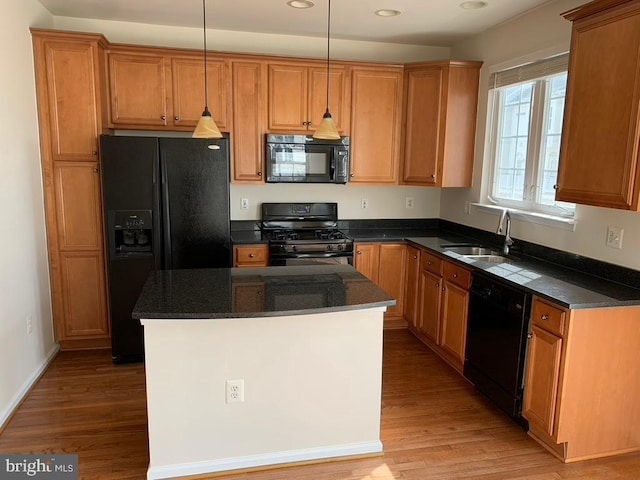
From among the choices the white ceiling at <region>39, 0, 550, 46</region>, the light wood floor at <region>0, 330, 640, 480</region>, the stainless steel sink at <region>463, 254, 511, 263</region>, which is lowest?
the light wood floor at <region>0, 330, 640, 480</region>

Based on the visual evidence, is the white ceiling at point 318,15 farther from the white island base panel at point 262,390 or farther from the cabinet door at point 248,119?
the white island base panel at point 262,390

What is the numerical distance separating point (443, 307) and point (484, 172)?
4.04ft

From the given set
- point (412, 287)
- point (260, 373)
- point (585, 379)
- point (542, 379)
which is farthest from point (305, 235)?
point (585, 379)

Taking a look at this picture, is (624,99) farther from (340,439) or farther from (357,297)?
(340,439)

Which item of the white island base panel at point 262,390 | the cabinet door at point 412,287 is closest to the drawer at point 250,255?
the cabinet door at point 412,287

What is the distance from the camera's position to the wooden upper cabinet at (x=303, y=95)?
13.0 feet

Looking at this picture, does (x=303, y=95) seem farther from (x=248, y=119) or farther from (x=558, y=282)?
(x=558, y=282)

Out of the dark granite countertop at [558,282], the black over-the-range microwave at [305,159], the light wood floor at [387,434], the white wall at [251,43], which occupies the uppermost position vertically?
the white wall at [251,43]

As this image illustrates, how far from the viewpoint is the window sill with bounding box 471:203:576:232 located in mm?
3062

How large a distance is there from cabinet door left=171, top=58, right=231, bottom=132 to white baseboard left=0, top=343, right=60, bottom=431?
2.00 m

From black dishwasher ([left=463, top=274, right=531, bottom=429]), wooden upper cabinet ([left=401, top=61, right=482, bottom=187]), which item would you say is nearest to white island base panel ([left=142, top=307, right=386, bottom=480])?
black dishwasher ([left=463, top=274, right=531, bottom=429])

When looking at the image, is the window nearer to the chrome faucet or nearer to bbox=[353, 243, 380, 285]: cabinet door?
the chrome faucet

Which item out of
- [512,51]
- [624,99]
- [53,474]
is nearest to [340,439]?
[53,474]

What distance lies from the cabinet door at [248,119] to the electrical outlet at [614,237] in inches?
101
